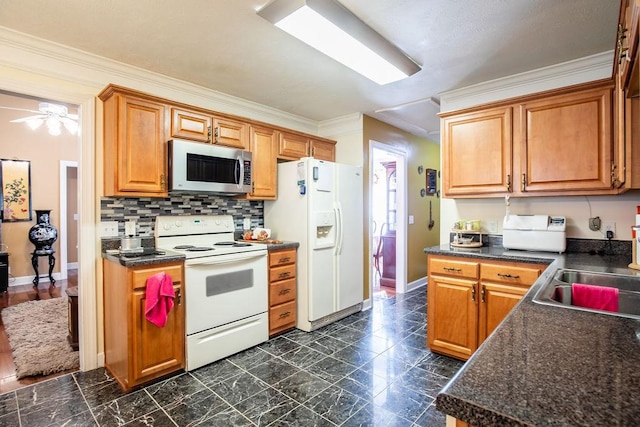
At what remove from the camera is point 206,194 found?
3.23 meters

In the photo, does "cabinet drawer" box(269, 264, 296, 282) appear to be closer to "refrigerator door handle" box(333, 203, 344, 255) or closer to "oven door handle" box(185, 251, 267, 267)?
"oven door handle" box(185, 251, 267, 267)

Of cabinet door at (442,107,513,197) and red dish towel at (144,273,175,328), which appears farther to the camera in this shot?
cabinet door at (442,107,513,197)

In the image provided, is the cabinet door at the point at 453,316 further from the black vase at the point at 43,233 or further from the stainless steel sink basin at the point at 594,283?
the black vase at the point at 43,233

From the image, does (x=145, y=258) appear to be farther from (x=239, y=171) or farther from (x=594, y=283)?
(x=594, y=283)

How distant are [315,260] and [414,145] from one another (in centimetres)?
269

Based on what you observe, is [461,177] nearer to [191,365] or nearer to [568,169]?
[568,169]

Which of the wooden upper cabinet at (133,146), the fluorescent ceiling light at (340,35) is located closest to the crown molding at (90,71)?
the wooden upper cabinet at (133,146)

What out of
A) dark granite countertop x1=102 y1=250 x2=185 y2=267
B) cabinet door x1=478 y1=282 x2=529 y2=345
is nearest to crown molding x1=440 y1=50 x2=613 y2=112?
cabinet door x1=478 y1=282 x2=529 y2=345

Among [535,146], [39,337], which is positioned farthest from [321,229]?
[39,337]

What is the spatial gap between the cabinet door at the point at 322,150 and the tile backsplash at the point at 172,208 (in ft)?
2.84

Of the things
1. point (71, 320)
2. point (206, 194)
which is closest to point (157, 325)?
point (71, 320)

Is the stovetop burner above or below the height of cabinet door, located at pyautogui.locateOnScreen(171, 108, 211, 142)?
below

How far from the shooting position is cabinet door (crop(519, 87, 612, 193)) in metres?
2.28

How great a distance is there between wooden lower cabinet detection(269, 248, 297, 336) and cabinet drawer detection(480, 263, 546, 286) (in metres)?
1.73
